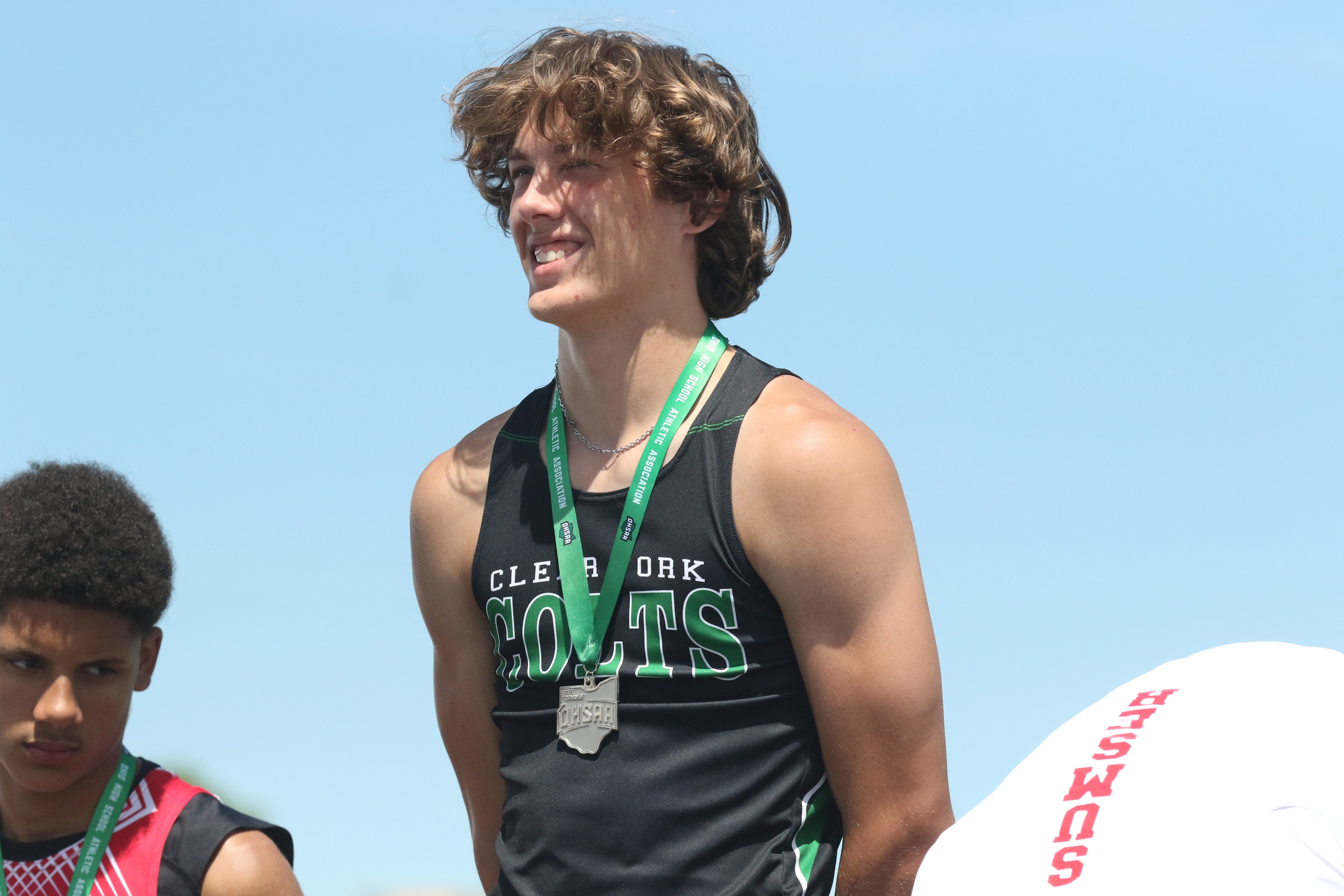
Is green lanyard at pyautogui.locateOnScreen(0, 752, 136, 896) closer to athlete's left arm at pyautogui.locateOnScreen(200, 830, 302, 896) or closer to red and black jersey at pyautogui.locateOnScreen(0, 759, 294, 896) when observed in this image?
red and black jersey at pyautogui.locateOnScreen(0, 759, 294, 896)

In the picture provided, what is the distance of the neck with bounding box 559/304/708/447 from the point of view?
3.45 meters

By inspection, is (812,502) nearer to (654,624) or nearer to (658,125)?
(654,624)

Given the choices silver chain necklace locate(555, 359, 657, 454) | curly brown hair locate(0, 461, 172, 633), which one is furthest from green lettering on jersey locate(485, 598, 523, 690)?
curly brown hair locate(0, 461, 172, 633)

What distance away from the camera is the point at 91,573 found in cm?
351

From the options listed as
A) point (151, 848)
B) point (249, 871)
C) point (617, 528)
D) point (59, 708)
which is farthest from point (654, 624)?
point (59, 708)

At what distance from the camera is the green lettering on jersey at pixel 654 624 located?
10.5ft

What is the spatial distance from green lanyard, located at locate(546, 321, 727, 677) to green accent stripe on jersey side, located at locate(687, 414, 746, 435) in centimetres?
5

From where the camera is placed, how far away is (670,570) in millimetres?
3209

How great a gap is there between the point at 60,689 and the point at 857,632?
1.82 m

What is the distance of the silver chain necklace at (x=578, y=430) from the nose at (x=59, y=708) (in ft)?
4.28

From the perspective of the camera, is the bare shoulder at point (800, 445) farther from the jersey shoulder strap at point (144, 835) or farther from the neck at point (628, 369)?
the jersey shoulder strap at point (144, 835)

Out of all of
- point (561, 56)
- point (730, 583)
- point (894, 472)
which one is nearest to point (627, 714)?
point (730, 583)

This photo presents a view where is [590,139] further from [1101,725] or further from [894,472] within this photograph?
[1101,725]

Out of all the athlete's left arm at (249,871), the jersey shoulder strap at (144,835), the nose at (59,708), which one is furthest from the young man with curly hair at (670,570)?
the nose at (59,708)
